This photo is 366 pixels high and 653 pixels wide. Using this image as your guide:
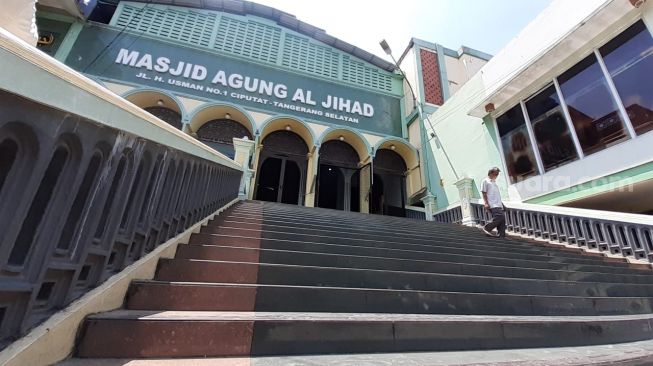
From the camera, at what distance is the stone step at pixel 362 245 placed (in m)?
3.04

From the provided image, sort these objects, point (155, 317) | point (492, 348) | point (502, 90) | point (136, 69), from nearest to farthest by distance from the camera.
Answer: point (155, 317) → point (492, 348) → point (502, 90) → point (136, 69)

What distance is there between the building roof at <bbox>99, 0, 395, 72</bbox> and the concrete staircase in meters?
10.2

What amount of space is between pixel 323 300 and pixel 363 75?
11.2 m

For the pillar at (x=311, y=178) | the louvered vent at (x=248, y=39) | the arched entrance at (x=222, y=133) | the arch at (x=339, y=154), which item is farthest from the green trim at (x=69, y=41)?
the arch at (x=339, y=154)

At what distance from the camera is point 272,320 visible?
1608 millimetres

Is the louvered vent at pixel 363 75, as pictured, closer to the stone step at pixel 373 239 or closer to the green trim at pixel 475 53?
the green trim at pixel 475 53

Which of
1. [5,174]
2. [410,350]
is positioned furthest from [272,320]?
[5,174]

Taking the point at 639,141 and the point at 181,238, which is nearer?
the point at 181,238

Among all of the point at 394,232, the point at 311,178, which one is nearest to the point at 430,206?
the point at 311,178

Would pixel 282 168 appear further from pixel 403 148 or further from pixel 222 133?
pixel 403 148

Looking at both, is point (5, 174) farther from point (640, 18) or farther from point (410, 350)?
point (640, 18)

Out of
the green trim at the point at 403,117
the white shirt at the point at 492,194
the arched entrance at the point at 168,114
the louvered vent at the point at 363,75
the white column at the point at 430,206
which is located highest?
the louvered vent at the point at 363,75

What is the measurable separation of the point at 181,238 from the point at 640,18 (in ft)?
27.0

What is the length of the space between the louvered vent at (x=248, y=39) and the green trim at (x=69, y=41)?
13.1ft
